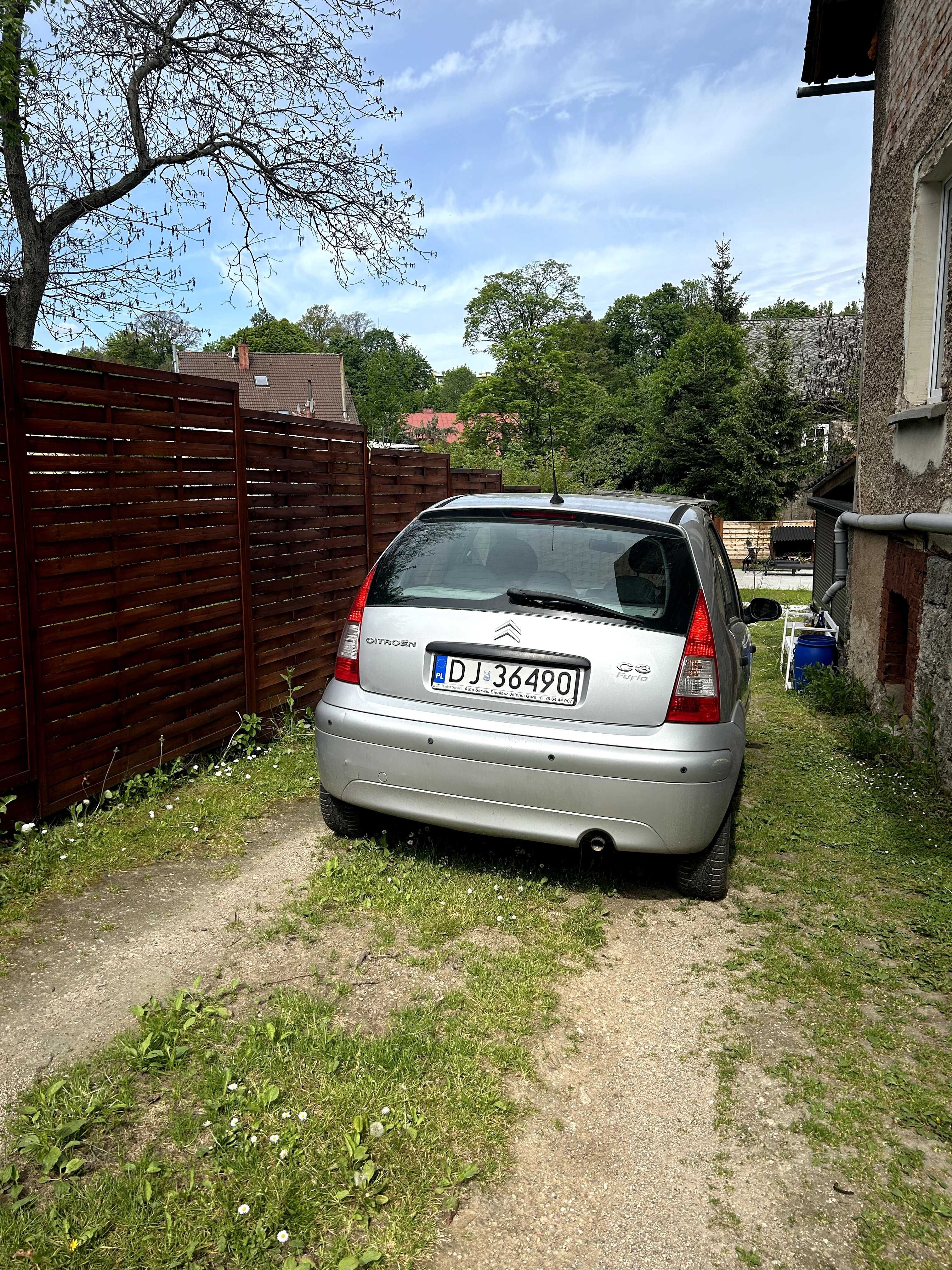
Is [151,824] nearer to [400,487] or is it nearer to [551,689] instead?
[551,689]

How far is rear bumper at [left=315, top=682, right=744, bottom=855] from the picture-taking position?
354cm

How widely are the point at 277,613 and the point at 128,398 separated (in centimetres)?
204

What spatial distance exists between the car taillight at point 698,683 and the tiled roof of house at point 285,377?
48.6 m

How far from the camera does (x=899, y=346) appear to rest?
24.0 feet

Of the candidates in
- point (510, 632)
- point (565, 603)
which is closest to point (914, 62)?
point (565, 603)

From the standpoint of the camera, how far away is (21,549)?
406 centimetres

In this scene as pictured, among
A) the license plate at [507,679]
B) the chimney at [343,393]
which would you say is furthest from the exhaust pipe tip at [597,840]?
the chimney at [343,393]

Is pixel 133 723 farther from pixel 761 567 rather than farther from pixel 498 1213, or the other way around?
pixel 761 567

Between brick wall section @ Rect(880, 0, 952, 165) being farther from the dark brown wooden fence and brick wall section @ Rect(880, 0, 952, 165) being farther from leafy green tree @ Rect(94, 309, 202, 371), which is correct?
leafy green tree @ Rect(94, 309, 202, 371)

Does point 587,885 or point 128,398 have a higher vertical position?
point 128,398

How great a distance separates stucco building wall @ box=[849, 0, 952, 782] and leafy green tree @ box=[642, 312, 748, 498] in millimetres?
29968

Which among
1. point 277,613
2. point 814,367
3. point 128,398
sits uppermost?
point 814,367

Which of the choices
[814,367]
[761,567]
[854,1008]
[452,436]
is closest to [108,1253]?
[854,1008]

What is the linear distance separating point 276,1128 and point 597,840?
5.50ft
